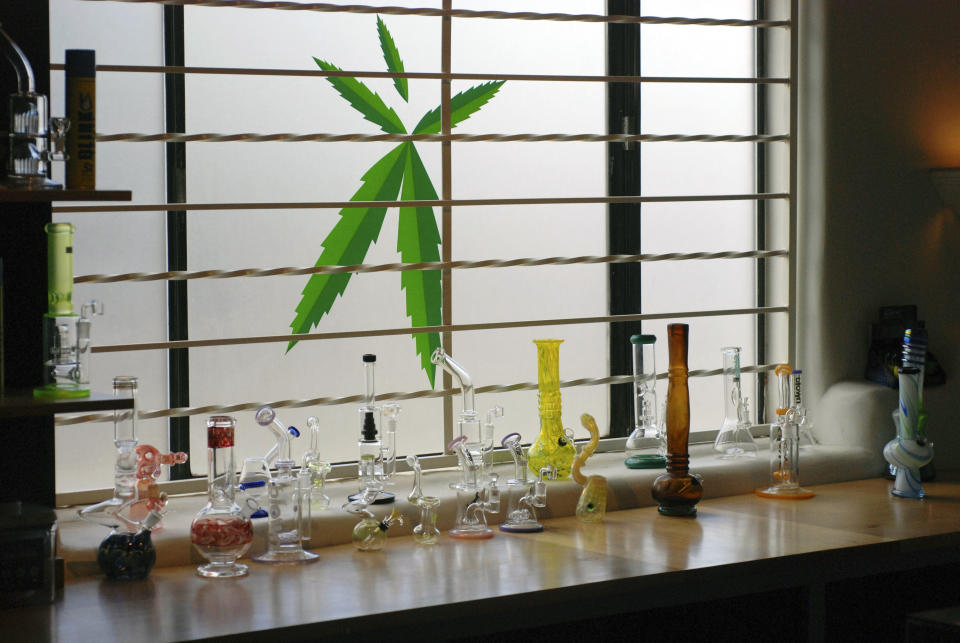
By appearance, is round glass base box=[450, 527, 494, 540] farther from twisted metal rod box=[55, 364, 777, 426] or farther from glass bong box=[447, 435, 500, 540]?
twisted metal rod box=[55, 364, 777, 426]

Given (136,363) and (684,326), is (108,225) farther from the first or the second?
(684,326)

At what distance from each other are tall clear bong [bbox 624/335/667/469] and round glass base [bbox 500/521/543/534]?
0.46 meters

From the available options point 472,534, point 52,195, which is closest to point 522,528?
point 472,534

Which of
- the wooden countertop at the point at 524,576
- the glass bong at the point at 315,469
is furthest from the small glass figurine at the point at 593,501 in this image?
the glass bong at the point at 315,469

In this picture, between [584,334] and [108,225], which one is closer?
[108,225]

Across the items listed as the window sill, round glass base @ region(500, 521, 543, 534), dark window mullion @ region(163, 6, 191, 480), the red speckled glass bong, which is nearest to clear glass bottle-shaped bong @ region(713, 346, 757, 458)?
the window sill

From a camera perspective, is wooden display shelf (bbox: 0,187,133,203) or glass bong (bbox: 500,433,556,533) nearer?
wooden display shelf (bbox: 0,187,133,203)

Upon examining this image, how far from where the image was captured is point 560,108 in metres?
3.05

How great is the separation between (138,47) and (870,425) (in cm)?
201

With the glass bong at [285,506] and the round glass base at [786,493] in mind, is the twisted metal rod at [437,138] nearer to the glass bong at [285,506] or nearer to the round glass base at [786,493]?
the glass bong at [285,506]

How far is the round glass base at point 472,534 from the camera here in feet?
8.04

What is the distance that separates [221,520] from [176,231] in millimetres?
737

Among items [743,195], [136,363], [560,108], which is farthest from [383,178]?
[743,195]

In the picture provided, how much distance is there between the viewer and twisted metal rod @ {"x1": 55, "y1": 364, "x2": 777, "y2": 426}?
254cm
